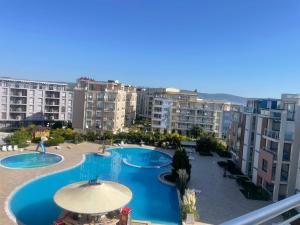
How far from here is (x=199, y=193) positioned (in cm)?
2158

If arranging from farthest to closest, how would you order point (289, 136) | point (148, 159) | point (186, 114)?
point (186, 114) → point (148, 159) → point (289, 136)

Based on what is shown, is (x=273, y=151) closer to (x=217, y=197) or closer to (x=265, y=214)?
(x=217, y=197)

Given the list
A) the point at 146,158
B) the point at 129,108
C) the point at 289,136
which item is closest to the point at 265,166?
the point at 289,136

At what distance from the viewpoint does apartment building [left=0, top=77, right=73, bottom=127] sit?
50.0 metres

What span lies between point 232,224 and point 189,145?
40.0m

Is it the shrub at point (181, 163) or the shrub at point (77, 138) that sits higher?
the shrub at point (181, 163)

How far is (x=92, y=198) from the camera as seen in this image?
15172 mm

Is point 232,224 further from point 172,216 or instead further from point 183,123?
point 183,123

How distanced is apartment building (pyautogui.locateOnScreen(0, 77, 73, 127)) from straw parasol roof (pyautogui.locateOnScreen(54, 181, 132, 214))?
127 feet

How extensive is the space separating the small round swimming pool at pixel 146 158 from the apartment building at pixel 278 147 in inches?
380

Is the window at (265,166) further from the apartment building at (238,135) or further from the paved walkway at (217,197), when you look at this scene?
the apartment building at (238,135)

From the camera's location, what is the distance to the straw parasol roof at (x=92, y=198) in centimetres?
1441

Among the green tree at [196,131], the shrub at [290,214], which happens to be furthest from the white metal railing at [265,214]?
the green tree at [196,131]

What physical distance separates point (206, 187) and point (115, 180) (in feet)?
23.8
